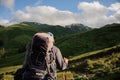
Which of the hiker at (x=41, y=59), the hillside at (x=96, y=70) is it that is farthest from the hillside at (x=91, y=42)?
the hiker at (x=41, y=59)

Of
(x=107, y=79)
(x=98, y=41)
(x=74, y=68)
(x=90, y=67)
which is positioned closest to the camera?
(x=107, y=79)

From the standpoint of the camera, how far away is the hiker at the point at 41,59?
8.68 m

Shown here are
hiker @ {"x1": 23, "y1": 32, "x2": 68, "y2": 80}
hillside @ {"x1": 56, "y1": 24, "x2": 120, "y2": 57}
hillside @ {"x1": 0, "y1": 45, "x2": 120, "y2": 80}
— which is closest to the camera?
hiker @ {"x1": 23, "y1": 32, "x2": 68, "y2": 80}

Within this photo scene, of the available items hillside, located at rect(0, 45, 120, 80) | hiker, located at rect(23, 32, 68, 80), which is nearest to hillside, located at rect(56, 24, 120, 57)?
hillside, located at rect(0, 45, 120, 80)

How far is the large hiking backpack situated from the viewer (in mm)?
8727

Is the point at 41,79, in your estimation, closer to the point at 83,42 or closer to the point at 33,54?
the point at 33,54

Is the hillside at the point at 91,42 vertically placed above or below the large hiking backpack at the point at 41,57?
above

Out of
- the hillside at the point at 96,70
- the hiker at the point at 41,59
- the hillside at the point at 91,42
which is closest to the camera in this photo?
the hiker at the point at 41,59

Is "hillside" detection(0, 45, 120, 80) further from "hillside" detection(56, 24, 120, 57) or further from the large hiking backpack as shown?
"hillside" detection(56, 24, 120, 57)

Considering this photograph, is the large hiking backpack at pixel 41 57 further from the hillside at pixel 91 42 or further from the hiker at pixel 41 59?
the hillside at pixel 91 42

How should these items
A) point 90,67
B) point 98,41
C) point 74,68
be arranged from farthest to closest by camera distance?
1. point 98,41
2. point 74,68
3. point 90,67

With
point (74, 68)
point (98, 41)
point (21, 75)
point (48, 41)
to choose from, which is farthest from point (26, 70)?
point (98, 41)

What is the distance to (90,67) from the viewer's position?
4981 centimetres

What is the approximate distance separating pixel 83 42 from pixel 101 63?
288ft
